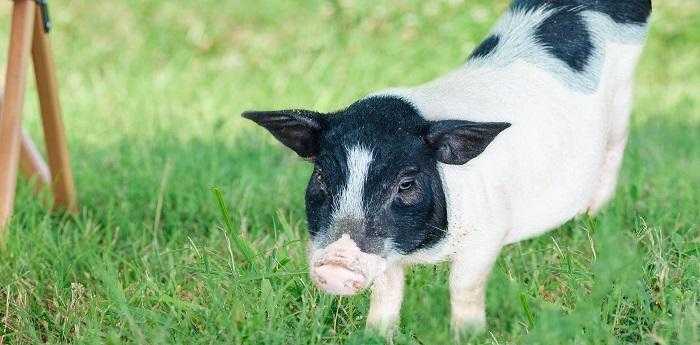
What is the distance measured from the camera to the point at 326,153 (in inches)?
98.9

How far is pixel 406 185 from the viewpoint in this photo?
2.48m

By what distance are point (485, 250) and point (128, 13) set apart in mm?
5558

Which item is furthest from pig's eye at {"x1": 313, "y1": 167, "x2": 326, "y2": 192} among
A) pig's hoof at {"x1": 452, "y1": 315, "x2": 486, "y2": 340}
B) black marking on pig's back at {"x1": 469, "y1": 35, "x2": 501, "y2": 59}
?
black marking on pig's back at {"x1": 469, "y1": 35, "x2": 501, "y2": 59}

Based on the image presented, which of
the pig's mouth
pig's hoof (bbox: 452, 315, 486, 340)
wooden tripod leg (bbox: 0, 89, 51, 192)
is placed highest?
the pig's mouth

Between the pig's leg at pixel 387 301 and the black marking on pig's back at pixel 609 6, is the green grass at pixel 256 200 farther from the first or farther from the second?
the black marking on pig's back at pixel 609 6

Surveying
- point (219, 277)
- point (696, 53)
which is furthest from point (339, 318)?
point (696, 53)

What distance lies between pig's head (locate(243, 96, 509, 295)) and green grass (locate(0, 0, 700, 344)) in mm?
204

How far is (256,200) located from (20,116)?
850 millimetres

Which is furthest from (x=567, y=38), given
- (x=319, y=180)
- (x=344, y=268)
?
(x=344, y=268)

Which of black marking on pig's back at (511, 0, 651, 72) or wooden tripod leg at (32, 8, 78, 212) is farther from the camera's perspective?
wooden tripod leg at (32, 8, 78, 212)

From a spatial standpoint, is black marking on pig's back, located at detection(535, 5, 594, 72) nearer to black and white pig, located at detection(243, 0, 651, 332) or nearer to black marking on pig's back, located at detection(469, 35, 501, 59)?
black and white pig, located at detection(243, 0, 651, 332)

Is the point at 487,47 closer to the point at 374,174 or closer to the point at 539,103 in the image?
the point at 539,103

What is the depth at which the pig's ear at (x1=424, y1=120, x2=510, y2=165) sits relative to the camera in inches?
97.1

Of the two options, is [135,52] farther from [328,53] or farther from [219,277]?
Result: [219,277]
